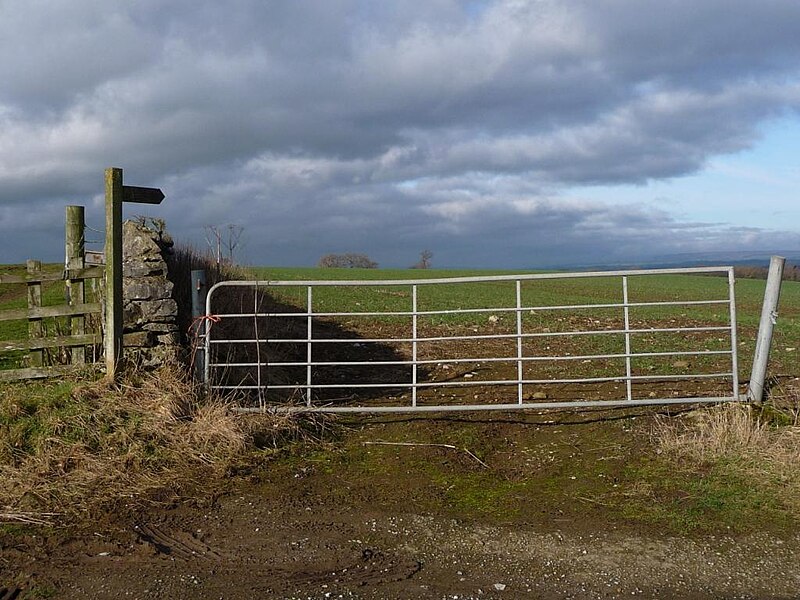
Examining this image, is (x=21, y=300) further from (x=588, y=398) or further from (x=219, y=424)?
(x=588, y=398)

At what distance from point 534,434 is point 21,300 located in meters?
17.0

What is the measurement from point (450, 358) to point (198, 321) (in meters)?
5.19

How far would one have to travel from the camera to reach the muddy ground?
15.4 feet

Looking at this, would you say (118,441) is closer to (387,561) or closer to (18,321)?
(387,561)

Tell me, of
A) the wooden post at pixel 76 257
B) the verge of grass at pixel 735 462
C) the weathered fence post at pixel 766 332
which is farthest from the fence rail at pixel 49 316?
the weathered fence post at pixel 766 332

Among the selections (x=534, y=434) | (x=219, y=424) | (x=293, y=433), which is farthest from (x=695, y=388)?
(x=219, y=424)

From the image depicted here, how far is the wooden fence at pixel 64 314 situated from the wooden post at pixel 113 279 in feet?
0.77

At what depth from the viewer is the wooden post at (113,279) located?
798 cm

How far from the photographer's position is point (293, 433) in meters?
7.76

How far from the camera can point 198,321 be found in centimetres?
829

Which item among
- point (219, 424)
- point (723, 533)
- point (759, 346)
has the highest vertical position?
point (759, 346)

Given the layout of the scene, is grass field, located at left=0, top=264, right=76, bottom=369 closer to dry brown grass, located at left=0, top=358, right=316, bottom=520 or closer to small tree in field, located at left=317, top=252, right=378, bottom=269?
dry brown grass, located at left=0, top=358, right=316, bottom=520

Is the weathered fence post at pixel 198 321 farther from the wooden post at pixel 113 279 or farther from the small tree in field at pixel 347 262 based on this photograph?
the small tree in field at pixel 347 262

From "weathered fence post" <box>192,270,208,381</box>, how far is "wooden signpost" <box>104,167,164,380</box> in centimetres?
78
